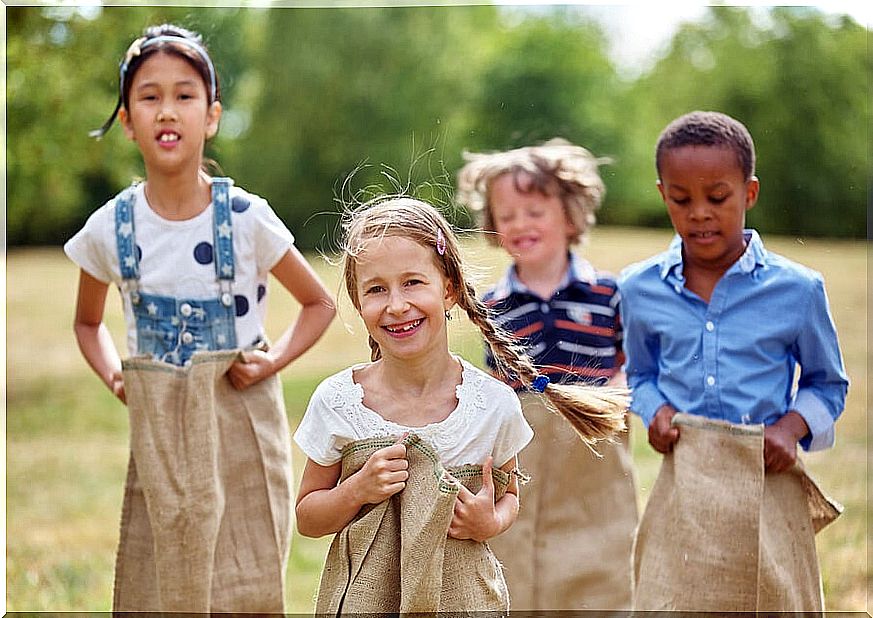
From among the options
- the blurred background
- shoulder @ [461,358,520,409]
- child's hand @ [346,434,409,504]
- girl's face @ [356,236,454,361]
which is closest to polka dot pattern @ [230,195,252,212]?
the blurred background

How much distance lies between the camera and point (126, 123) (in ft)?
9.39

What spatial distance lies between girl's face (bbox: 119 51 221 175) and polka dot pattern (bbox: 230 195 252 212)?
5.8 inches

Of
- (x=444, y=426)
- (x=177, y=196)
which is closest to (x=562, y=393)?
A: (x=444, y=426)

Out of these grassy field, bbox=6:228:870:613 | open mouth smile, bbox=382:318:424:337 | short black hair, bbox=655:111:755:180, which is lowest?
grassy field, bbox=6:228:870:613

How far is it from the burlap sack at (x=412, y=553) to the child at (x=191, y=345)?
0.61 meters

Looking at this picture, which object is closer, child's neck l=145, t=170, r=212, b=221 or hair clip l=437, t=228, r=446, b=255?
hair clip l=437, t=228, r=446, b=255

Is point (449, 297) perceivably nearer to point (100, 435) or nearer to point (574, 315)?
point (574, 315)

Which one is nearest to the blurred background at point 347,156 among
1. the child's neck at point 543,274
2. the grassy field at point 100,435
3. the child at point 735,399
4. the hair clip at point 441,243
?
the grassy field at point 100,435

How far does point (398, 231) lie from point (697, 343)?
0.87 meters

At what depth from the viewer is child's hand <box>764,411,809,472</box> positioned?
2641mm

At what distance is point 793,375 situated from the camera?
2.74 meters

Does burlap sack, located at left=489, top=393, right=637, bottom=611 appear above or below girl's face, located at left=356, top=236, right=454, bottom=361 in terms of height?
below

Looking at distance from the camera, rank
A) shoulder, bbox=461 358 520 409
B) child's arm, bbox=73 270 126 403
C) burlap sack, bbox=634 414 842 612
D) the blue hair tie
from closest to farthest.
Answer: shoulder, bbox=461 358 520 409
the blue hair tie
burlap sack, bbox=634 414 842 612
child's arm, bbox=73 270 126 403

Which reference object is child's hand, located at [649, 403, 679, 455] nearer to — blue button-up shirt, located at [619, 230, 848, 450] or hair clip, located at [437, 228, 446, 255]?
blue button-up shirt, located at [619, 230, 848, 450]
